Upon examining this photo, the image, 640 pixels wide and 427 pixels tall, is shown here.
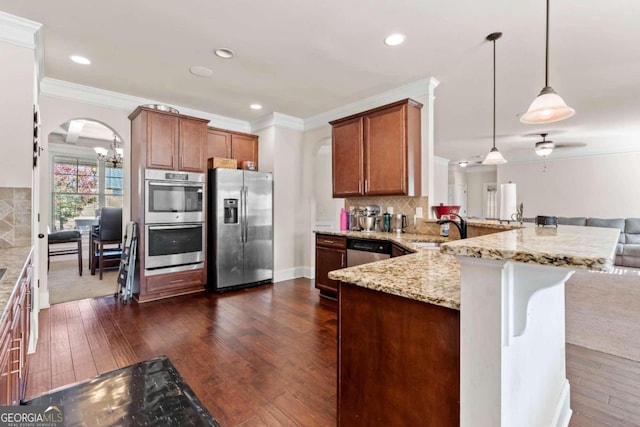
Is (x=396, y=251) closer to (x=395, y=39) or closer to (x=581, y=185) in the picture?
(x=395, y=39)

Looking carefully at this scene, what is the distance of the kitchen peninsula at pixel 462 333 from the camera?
864 mm

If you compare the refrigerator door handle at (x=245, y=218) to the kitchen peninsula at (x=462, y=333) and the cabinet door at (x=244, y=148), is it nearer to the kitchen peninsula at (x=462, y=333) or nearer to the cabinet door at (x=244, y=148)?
the cabinet door at (x=244, y=148)

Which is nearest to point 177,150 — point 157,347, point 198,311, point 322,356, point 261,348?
point 198,311

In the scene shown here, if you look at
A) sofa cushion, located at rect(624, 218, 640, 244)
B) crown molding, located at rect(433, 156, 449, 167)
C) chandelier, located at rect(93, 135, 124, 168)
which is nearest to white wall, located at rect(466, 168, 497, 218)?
crown molding, located at rect(433, 156, 449, 167)

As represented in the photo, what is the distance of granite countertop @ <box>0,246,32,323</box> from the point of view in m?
1.14

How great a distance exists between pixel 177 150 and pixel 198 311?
210 cm

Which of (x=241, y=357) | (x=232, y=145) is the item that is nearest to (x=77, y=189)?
(x=232, y=145)

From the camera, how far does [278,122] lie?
4836mm

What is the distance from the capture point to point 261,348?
2.54 metres

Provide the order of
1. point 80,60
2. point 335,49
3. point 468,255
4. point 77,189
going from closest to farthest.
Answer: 1. point 468,255
2. point 335,49
3. point 80,60
4. point 77,189

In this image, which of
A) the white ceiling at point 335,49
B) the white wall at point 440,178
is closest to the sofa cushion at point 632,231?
the white ceiling at point 335,49

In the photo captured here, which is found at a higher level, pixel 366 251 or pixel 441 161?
pixel 441 161

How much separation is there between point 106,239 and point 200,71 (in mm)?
3249

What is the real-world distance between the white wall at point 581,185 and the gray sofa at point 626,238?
77 cm
